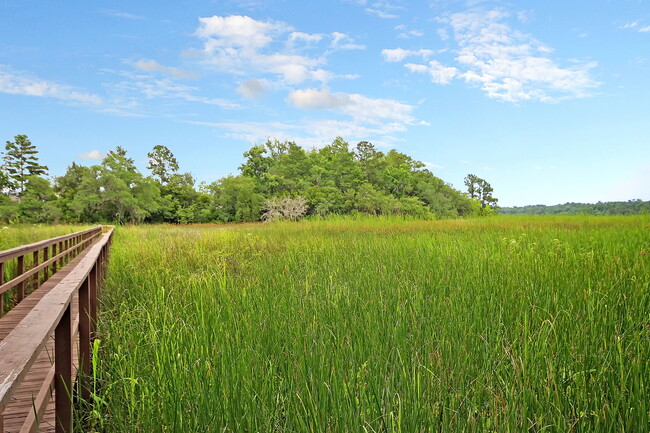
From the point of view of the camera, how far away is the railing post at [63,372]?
1762 millimetres

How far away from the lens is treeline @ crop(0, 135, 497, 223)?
1446 inches

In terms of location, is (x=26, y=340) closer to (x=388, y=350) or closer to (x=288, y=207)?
(x=388, y=350)

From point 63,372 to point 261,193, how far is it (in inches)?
1637

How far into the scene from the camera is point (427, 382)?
233cm

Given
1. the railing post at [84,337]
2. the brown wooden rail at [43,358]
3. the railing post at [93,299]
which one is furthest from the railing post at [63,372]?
the railing post at [93,299]

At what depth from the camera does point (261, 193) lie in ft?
140

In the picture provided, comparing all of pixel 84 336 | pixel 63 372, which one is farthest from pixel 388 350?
pixel 84 336

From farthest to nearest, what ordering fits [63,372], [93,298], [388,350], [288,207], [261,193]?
[261,193], [288,207], [93,298], [388,350], [63,372]

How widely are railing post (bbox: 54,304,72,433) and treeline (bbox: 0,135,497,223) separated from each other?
103 ft

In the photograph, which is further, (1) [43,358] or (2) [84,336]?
(1) [43,358]

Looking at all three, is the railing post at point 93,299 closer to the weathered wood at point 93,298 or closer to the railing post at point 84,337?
the weathered wood at point 93,298

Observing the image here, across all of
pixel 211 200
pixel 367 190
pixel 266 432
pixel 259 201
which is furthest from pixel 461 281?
pixel 211 200

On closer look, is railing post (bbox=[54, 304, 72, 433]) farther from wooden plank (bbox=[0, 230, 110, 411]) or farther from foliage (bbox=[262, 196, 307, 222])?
foliage (bbox=[262, 196, 307, 222])

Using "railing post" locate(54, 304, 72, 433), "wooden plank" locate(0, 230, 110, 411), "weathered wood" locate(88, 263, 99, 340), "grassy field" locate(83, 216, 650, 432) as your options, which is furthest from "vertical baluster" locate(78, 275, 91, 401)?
"weathered wood" locate(88, 263, 99, 340)
